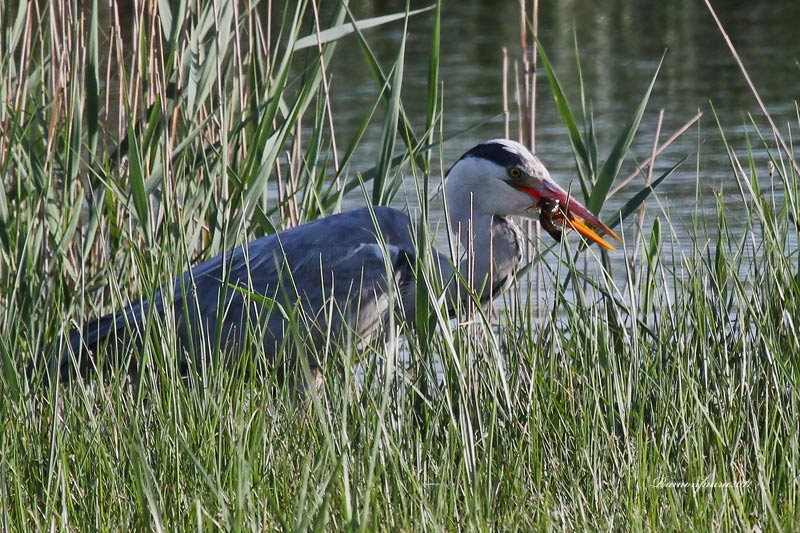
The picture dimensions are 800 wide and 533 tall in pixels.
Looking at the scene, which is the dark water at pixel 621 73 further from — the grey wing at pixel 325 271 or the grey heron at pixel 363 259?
the grey wing at pixel 325 271

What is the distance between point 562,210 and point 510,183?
0.19 metres

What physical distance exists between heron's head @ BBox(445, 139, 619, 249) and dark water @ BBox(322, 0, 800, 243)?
5.95 feet

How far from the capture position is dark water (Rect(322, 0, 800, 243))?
687 centimetres

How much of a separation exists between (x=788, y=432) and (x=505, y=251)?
4.67 ft

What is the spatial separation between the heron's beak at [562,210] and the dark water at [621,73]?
5.96 ft

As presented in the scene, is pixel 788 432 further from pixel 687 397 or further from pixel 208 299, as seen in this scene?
pixel 208 299

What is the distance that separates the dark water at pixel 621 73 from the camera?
6871 mm

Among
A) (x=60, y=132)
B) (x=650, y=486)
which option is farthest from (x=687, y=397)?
(x=60, y=132)

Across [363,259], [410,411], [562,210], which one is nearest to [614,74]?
[562,210]

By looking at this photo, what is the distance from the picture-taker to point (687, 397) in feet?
7.73

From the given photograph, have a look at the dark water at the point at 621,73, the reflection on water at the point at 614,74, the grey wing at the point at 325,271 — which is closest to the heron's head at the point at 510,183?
the grey wing at the point at 325,271

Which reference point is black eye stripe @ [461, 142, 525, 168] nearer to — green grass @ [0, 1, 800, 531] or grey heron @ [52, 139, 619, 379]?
grey heron @ [52, 139, 619, 379]

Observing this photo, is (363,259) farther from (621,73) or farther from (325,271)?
(621,73)

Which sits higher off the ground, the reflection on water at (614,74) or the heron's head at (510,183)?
the heron's head at (510,183)
